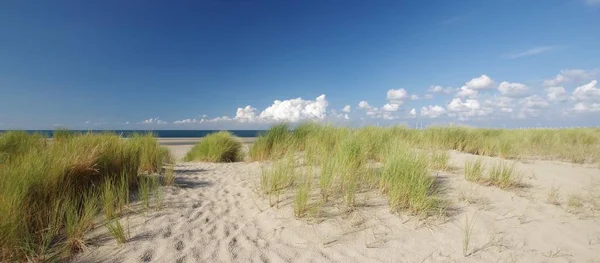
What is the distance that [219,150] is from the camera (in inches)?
344

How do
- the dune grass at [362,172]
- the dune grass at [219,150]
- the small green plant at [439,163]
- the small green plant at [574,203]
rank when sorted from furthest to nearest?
the dune grass at [219,150]
the small green plant at [439,163]
the small green plant at [574,203]
the dune grass at [362,172]

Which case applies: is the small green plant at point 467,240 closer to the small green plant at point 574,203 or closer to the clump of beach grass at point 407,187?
the clump of beach grass at point 407,187

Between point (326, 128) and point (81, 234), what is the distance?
6646 mm

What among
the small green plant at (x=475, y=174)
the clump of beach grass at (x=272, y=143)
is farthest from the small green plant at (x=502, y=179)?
the clump of beach grass at (x=272, y=143)

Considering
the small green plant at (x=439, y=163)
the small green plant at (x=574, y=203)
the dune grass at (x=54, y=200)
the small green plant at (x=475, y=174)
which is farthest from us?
the small green plant at (x=439, y=163)

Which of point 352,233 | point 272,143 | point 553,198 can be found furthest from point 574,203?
point 272,143

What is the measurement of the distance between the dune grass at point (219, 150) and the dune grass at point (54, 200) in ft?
13.6

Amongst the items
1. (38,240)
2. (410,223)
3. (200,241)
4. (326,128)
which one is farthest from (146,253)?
(326,128)

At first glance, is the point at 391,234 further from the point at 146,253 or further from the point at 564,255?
the point at 146,253

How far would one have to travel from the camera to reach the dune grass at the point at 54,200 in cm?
238

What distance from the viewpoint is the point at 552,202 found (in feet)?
14.2

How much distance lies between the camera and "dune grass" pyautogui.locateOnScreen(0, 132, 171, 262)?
7.80ft

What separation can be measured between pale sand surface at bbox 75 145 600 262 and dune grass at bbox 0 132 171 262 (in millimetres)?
276

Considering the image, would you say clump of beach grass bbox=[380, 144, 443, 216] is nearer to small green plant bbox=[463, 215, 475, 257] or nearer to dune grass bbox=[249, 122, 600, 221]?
dune grass bbox=[249, 122, 600, 221]
